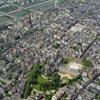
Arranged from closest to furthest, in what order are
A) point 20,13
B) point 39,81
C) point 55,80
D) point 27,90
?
1. point 27,90
2. point 55,80
3. point 39,81
4. point 20,13

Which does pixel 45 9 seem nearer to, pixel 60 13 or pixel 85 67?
pixel 60 13

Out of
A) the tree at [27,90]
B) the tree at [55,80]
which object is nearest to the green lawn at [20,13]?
the tree at [55,80]

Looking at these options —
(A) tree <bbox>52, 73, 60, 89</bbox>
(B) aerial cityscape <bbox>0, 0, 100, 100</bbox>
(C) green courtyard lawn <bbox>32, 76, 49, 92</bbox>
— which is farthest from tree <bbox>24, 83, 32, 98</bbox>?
(A) tree <bbox>52, 73, 60, 89</bbox>

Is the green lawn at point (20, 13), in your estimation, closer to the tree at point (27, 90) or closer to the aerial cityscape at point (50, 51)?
the aerial cityscape at point (50, 51)

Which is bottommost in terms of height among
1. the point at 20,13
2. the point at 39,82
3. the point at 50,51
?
the point at 39,82

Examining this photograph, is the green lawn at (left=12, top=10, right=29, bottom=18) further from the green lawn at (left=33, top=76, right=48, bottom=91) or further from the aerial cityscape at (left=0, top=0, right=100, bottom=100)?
the green lawn at (left=33, top=76, right=48, bottom=91)

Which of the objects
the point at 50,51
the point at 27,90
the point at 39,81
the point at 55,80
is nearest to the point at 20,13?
the point at 50,51

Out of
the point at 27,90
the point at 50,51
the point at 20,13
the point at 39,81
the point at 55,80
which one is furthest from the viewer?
the point at 20,13

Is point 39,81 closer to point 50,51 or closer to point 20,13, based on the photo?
point 50,51
